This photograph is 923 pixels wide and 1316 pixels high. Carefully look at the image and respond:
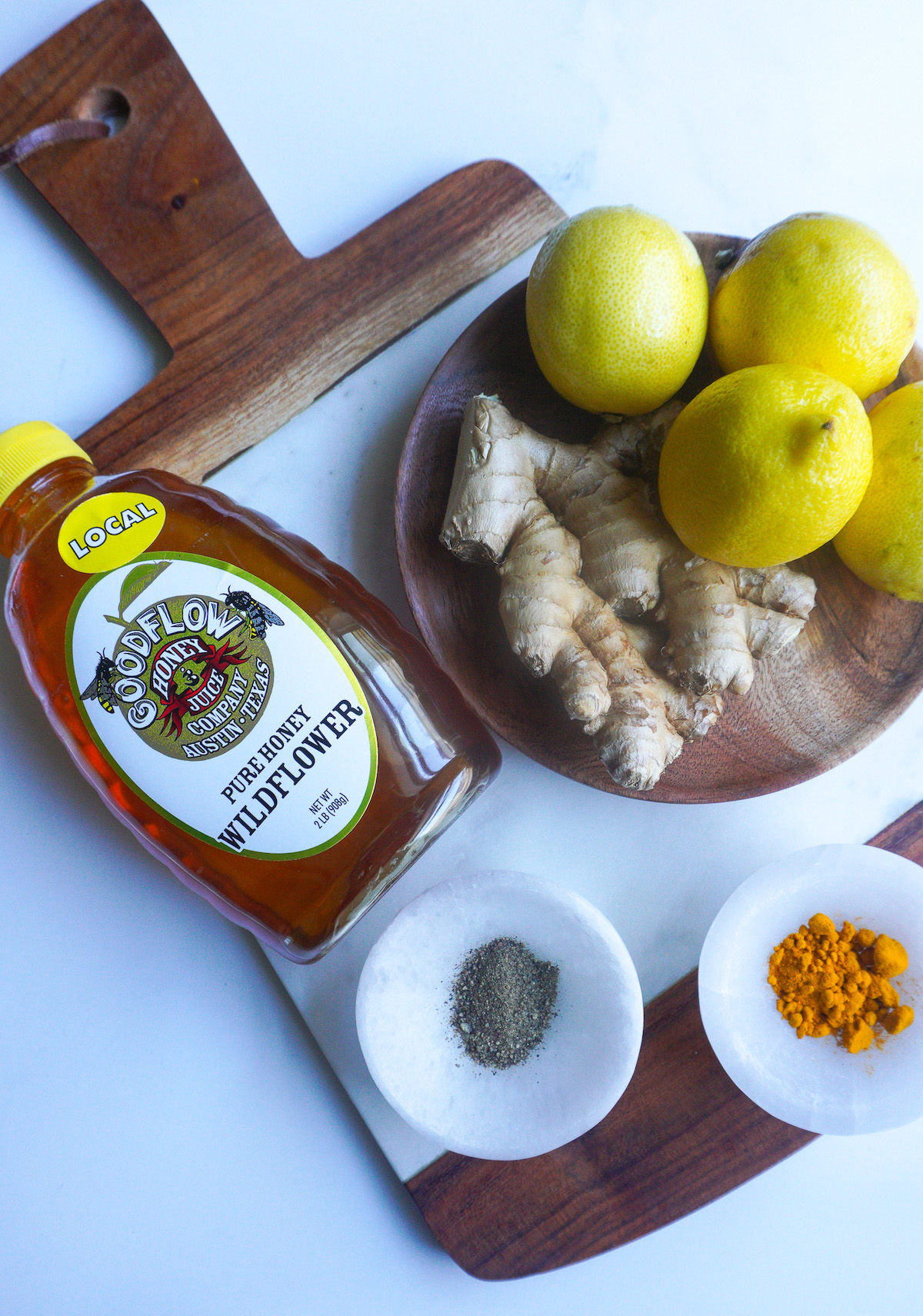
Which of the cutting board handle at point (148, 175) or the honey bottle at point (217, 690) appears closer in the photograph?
the honey bottle at point (217, 690)

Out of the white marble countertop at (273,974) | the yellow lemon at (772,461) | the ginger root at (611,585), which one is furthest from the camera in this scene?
the white marble countertop at (273,974)

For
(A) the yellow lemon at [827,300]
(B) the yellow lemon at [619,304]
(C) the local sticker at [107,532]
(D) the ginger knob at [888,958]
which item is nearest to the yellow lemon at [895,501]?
(A) the yellow lemon at [827,300]

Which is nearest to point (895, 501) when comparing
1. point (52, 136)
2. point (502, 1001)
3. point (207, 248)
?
point (502, 1001)

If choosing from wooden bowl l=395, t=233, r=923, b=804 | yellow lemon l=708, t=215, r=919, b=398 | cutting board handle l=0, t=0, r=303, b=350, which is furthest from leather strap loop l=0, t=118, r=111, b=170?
yellow lemon l=708, t=215, r=919, b=398

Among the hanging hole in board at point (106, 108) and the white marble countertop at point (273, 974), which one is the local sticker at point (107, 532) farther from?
the hanging hole in board at point (106, 108)

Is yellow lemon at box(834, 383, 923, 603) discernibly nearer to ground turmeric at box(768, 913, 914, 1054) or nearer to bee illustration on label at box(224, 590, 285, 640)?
ground turmeric at box(768, 913, 914, 1054)

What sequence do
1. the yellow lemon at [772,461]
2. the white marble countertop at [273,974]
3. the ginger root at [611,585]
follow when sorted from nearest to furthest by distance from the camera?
the yellow lemon at [772,461] → the ginger root at [611,585] → the white marble countertop at [273,974]

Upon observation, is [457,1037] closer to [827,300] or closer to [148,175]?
[827,300]

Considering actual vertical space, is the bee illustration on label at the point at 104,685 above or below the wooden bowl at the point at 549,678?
above
